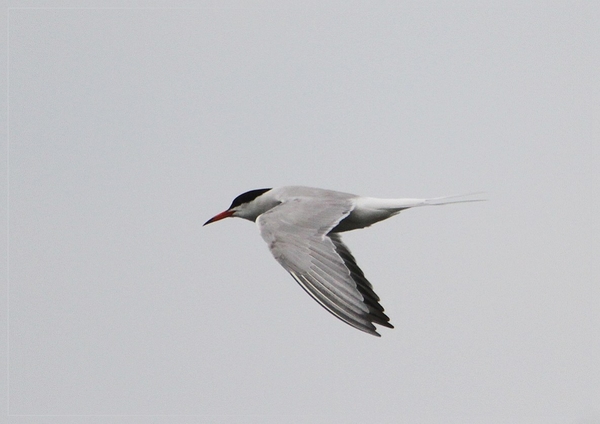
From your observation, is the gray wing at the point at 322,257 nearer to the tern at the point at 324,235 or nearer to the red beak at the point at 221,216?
the tern at the point at 324,235

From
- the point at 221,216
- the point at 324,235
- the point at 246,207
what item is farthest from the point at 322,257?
the point at 221,216

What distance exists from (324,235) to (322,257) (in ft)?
1.17

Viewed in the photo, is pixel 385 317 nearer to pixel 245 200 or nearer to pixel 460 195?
pixel 460 195

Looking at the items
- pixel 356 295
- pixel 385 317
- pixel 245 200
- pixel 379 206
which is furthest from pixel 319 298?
pixel 245 200

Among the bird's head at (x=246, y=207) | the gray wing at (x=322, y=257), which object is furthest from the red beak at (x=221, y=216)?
the gray wing at (x=322, y=257)

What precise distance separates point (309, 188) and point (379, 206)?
805 mm

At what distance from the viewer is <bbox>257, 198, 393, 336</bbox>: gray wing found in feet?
21.2

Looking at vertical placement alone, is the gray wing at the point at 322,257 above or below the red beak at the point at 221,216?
below

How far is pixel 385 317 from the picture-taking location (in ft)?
23.5

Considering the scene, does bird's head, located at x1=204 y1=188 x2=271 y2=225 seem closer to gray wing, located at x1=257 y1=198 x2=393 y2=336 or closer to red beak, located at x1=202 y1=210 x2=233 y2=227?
red beak, located at x1=202 y1=210 x2=233 y2=227

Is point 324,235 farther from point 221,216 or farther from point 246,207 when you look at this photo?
point 221,216

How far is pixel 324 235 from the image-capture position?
7.14 meters

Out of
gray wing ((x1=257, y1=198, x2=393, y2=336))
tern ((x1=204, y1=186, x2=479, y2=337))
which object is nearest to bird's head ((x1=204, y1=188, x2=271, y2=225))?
tern ((x1=204, y1=186, x2=479, y2=337))

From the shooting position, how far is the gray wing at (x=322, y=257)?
6.45 meters
